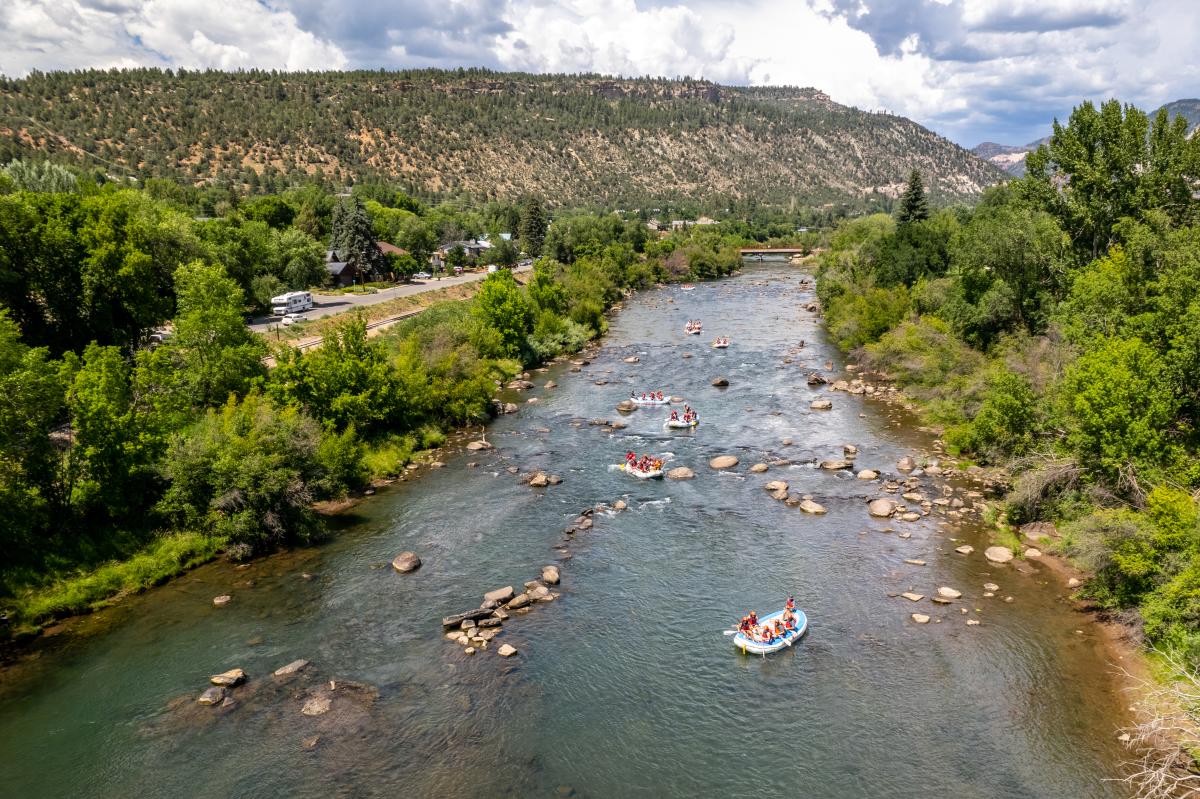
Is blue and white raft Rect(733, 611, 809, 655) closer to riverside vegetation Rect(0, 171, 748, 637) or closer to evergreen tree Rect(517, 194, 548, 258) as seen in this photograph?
riverside vegetation Rect(0, 171, 748, 637)

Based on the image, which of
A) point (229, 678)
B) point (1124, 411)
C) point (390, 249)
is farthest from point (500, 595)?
point (390, 249)

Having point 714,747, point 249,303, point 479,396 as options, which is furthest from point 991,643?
point 249,303

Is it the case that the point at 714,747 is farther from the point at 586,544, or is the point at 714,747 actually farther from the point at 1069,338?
the point at 1069,338

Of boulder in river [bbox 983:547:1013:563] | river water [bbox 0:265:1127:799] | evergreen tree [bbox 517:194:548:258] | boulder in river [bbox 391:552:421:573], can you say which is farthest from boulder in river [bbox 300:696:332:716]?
evergreen tree [bbox 517:194:548:258]

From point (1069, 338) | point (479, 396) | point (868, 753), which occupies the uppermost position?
point (1069, 338)

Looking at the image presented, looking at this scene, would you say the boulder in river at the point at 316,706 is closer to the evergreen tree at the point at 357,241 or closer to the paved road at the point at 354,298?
the paved road at the point at 354,298

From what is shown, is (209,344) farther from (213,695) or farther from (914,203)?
(914,203)
